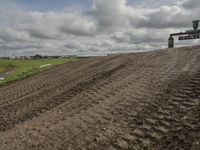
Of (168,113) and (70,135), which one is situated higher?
(168,113)

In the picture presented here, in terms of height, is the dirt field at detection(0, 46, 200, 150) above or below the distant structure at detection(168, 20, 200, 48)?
below

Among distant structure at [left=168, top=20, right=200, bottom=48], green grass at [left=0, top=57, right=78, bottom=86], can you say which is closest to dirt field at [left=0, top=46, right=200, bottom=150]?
distant structure at [left=168, top=20, right=200, bottom=48]

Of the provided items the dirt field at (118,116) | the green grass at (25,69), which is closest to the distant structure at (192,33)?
the dirt field at (118,116)

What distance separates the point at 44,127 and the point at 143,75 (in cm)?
556

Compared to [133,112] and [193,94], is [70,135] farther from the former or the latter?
[193,94]

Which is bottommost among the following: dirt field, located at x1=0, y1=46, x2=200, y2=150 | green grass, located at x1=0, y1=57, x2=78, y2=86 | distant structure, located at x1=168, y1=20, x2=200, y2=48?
green grass, located at x1=0, y1=57, x2=78, y2=86

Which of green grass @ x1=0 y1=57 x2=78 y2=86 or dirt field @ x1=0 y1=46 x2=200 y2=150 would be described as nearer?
dirt field @ x1=0 y1=46 x2=200 y2=150

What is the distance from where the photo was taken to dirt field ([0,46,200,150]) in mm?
6387

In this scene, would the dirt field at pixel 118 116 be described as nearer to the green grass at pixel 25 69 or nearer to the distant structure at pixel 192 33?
the distant structure at pixel 192 33

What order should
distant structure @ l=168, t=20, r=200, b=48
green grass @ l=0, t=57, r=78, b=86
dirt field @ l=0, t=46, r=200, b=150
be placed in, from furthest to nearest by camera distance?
green grass @ l=0, t=57, r=78, b=86 → distant structure @ l=168, t=20, r=200, b=48 → dirt field @ l=0, t=46, r=200, b=150

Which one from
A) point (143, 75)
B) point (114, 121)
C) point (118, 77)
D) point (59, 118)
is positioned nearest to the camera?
point (114, 121)

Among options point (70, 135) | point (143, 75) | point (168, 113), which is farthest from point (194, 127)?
point (143, 75)

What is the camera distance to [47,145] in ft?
23.4

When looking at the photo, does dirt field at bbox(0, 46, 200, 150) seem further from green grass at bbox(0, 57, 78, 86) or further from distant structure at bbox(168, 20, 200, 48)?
green grass at bbox(0, 57, 78, 86)
